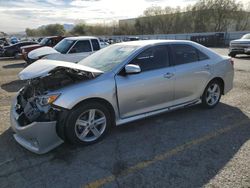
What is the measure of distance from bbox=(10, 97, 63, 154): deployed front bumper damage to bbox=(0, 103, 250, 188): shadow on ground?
0.53ft

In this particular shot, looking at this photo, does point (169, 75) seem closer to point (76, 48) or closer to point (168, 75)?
point (168, 75)

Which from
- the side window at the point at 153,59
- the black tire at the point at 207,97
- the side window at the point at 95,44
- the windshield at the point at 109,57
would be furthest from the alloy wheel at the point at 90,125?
Result: the side window at the point at 95,44

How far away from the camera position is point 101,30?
72.5 meters

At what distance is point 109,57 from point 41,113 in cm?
172

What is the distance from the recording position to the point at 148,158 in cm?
339

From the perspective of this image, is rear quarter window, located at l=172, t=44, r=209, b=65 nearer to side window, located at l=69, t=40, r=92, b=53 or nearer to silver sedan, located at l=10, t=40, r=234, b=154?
silver sedan, located at l=10, t=40, r=234, b=154

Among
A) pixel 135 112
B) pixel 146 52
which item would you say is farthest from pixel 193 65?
pixel 135 112

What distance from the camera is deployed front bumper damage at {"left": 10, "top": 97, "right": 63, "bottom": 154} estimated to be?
3.30 m

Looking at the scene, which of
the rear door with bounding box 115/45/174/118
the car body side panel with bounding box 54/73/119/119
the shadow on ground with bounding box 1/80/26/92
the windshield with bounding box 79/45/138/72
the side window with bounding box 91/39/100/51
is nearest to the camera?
the car body side panel with bounding box 54/73/119/119

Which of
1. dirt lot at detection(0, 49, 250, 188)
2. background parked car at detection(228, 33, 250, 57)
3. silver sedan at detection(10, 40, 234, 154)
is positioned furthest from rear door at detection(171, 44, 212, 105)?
background parked car at detection(228, 33, 250, 57)

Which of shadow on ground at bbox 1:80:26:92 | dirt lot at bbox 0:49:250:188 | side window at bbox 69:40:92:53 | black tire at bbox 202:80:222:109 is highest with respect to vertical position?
side window at bbox 69:40:92:53

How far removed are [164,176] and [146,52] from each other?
2.26 meters

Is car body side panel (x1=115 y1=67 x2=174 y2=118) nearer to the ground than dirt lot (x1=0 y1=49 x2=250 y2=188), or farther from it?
farther from it

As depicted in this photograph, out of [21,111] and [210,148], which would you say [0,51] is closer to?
[21,111]
